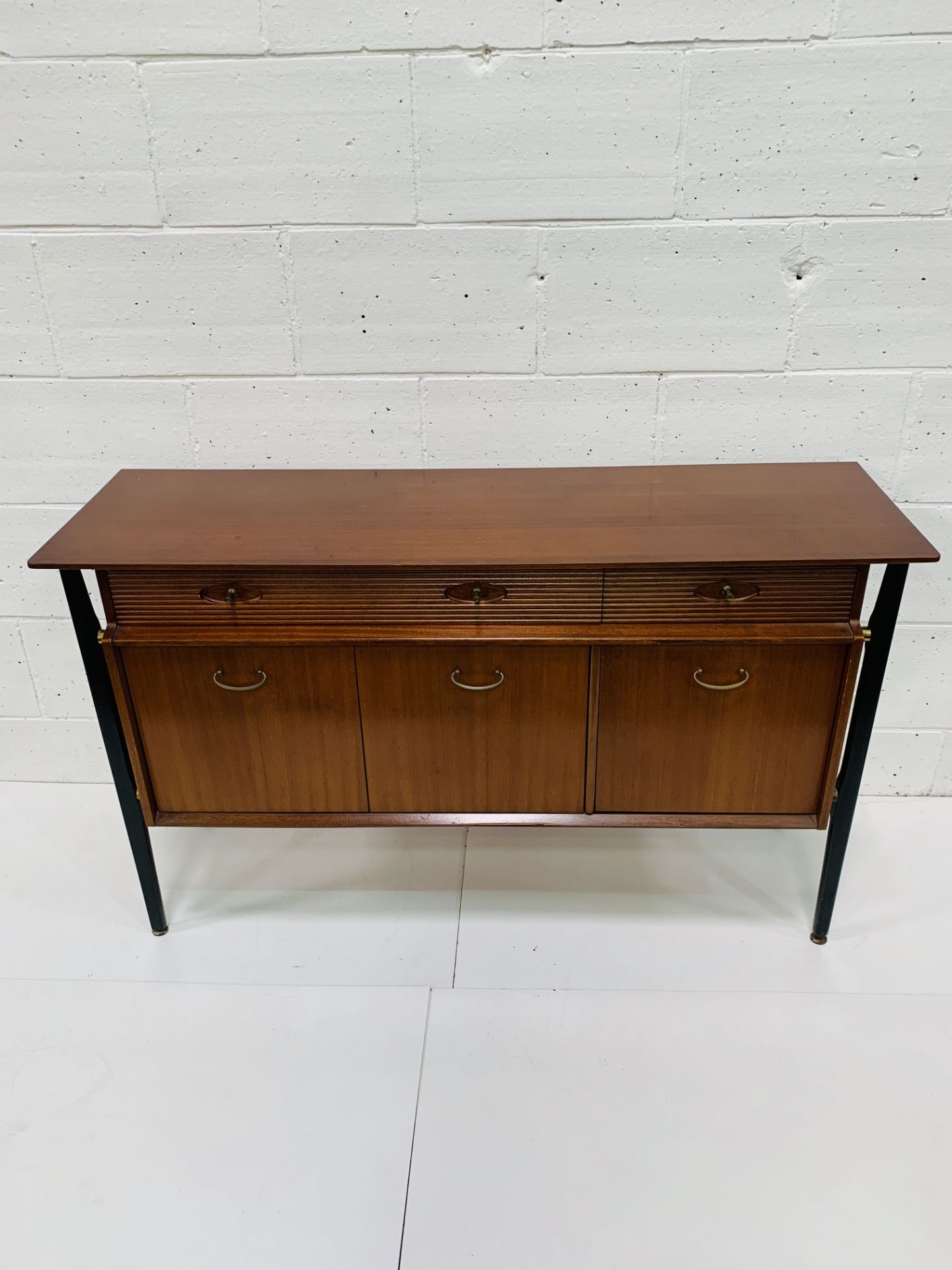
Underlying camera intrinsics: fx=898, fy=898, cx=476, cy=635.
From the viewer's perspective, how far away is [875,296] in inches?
73.0

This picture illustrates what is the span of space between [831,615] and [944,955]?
0.83m

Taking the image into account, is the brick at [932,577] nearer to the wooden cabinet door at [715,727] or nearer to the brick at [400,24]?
the wooden cabinet door at [715,727]

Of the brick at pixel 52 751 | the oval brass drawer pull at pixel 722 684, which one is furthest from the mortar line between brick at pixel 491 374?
the brick at pixel 52 751

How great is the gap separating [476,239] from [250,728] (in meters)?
1.09

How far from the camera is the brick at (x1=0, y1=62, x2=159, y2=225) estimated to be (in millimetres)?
1747

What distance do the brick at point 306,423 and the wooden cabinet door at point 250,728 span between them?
1.87 ft

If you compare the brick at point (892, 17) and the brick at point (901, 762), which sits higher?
the brick at point (892, 17)

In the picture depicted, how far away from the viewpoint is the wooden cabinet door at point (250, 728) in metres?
1.69

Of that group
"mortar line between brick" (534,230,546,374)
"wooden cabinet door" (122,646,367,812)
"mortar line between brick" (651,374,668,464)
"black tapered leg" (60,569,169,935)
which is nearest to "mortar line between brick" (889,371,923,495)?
"mortar line between brick" (651,374,668,464)

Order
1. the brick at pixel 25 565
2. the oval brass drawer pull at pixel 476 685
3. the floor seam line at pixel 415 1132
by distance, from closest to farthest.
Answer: the floor seam line at pixel 415 1132, the oval brass drawer pull at pixel 476 685, the brick at pixel 25 565

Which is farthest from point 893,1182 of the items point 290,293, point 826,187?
point 290,293

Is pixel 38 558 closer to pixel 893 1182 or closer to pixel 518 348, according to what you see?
pixel 518 348

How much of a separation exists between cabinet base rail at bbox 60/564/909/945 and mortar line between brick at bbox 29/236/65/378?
544 mm

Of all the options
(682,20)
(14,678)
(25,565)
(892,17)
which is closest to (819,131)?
(892,17)
